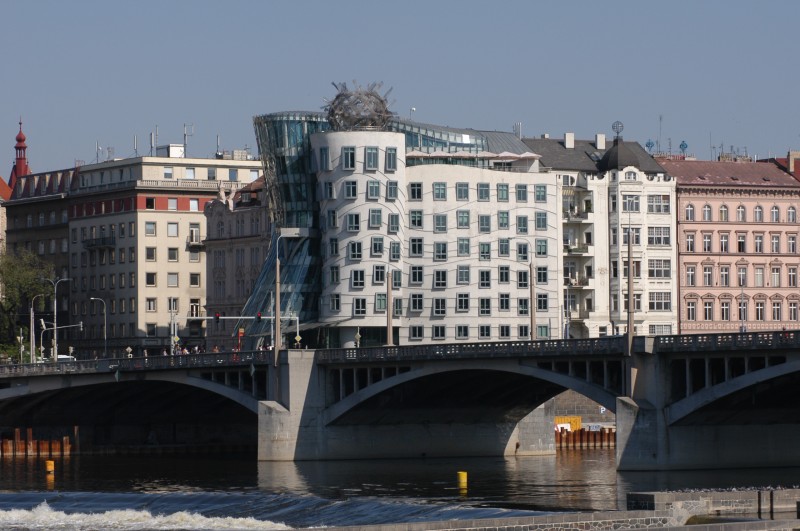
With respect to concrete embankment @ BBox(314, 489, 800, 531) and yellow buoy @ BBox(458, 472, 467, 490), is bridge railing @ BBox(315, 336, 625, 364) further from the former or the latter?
concrete embankment @ BBox(314, 489, 800, 531)

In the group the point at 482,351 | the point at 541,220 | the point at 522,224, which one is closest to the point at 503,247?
the point at 522,224

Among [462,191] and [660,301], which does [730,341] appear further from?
[660,301]

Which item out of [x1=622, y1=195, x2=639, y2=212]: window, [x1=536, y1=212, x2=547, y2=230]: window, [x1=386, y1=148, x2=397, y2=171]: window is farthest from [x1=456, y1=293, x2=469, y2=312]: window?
[x1=622, y1=195, x2=639, y2=212]: window

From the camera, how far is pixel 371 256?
164 metres

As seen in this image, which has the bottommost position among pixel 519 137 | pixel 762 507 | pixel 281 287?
pixel 762 507

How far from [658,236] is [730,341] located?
67826mm

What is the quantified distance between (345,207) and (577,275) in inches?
870

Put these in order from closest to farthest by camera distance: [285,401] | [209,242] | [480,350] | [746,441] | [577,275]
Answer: [746,441], [480,350], [285,401], [577,275], [209,242]

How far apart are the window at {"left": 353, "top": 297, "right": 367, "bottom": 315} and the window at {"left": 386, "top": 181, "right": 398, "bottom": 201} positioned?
26.8ft

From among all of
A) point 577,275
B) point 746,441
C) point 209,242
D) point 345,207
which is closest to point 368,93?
point 345,207

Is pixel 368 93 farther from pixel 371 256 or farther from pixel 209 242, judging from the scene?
pixel 209 242

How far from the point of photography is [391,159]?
164m

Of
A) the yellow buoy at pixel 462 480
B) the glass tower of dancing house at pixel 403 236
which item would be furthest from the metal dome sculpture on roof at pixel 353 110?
the yellow buoy at pixel 462 480

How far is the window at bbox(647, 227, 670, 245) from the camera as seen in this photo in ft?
571
